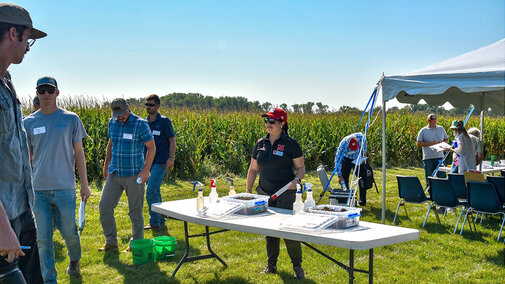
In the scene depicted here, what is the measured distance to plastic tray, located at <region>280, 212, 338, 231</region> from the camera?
147 inches

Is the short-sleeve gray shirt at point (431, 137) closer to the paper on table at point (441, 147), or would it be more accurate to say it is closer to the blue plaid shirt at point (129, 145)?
the paper on table at point (441, 147)

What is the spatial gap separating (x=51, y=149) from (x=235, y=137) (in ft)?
32.8

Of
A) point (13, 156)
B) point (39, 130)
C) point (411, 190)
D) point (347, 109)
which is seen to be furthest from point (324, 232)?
point (347, 109)

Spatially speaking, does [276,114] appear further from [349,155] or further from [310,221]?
[349,155]

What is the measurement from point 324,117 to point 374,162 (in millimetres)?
2474

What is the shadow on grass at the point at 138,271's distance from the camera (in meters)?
5.09

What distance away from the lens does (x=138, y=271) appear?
5336 mm

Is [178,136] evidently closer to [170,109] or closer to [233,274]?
[170,109]

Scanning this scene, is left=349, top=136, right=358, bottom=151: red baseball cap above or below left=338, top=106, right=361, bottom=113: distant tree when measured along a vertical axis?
below

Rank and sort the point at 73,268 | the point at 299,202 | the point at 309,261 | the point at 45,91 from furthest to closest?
the point at 309,261 → the point at 73,268 → the point at 45,91 → the point at 299,202

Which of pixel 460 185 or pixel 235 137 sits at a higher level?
pixel 235 137

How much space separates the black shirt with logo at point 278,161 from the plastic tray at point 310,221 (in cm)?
98

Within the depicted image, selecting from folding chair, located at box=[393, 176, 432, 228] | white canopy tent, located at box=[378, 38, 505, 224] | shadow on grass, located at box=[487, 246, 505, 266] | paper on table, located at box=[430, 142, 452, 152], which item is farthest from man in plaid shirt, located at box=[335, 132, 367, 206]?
shadow on grass, located at box=[487, 246, 505, 266]

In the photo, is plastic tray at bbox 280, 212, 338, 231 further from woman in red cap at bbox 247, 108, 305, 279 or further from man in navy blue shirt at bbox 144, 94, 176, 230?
man in navy blue shirt at bbox 144, 94, 176, 230
